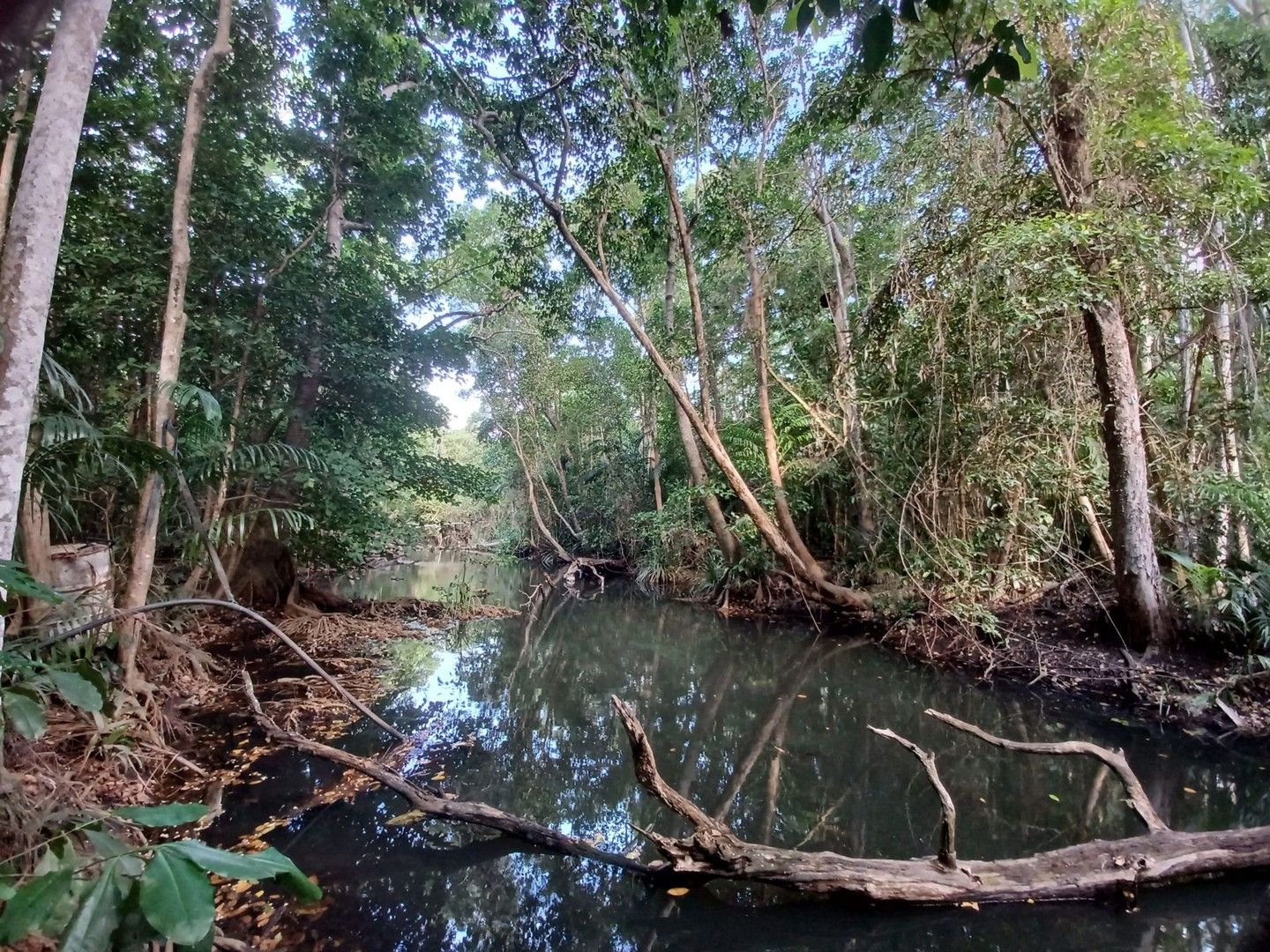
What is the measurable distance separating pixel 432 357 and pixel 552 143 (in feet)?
10.4

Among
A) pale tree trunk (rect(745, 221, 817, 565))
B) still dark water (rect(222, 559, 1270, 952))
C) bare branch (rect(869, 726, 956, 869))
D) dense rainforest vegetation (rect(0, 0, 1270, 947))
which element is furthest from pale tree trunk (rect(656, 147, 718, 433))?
bare branch (rect(869, 726, 956, 869))

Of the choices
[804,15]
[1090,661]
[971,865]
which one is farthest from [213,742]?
[1090,661]

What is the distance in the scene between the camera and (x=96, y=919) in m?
0.77

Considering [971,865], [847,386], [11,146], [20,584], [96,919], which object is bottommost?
[971,865]

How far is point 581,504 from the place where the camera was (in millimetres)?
17688

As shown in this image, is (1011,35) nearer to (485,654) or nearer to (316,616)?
(485,654)

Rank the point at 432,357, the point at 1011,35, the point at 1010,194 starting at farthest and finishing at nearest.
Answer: the point at 432,357, the point at 1010,194, the point at 1011,35

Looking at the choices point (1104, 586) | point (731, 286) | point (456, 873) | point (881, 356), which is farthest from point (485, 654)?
point (731, 286)

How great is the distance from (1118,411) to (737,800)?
473 centimetres

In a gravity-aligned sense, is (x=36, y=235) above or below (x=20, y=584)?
above

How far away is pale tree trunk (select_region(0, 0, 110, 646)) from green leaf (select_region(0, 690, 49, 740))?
3.34ft

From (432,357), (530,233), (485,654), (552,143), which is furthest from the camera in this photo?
(530,233)

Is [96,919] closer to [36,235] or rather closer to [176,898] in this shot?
[176,898]

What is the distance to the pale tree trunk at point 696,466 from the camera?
33.2ft
